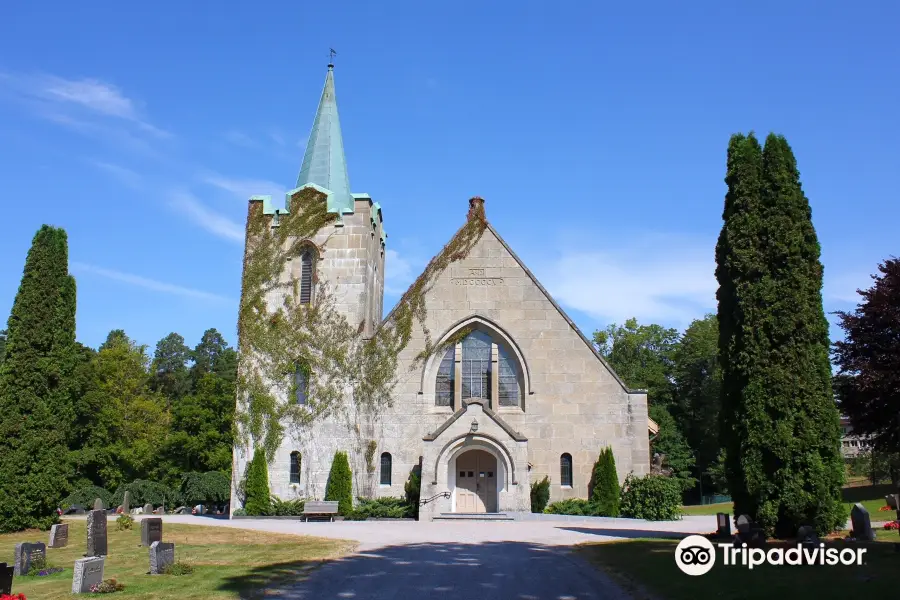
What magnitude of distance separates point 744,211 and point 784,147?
6.79 ft

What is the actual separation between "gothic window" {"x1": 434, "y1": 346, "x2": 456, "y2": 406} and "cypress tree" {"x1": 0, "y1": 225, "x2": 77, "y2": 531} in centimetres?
1370

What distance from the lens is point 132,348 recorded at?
190 feet

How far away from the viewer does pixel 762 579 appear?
37.2 ft

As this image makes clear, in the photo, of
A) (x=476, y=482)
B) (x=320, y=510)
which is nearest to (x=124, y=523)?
(x=320, y=510)

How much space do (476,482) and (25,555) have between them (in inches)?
661

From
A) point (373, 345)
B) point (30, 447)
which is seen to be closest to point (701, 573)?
point (373, 345)

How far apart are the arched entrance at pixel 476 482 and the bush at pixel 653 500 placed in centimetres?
514

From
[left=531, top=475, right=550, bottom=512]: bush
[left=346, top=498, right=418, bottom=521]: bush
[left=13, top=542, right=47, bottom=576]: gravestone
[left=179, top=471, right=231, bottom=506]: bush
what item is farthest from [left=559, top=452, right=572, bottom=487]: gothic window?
[left=179, top=471, right=231, bottom=506]: bush

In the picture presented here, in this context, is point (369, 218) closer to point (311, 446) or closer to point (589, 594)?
point (311, 446)

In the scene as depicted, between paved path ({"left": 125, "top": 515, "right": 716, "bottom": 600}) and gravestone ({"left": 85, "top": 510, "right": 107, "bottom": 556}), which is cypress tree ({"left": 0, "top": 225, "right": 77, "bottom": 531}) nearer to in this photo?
paved path ({"left": 125, "top": 515, "right": 716, "bottom": 600})

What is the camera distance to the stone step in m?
25.9

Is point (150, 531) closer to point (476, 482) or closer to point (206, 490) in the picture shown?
point (476, 482)

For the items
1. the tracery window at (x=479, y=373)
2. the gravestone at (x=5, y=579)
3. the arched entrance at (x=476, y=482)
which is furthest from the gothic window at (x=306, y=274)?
the gravestone at (x=5, y=579)

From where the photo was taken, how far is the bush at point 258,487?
28.2 meters
